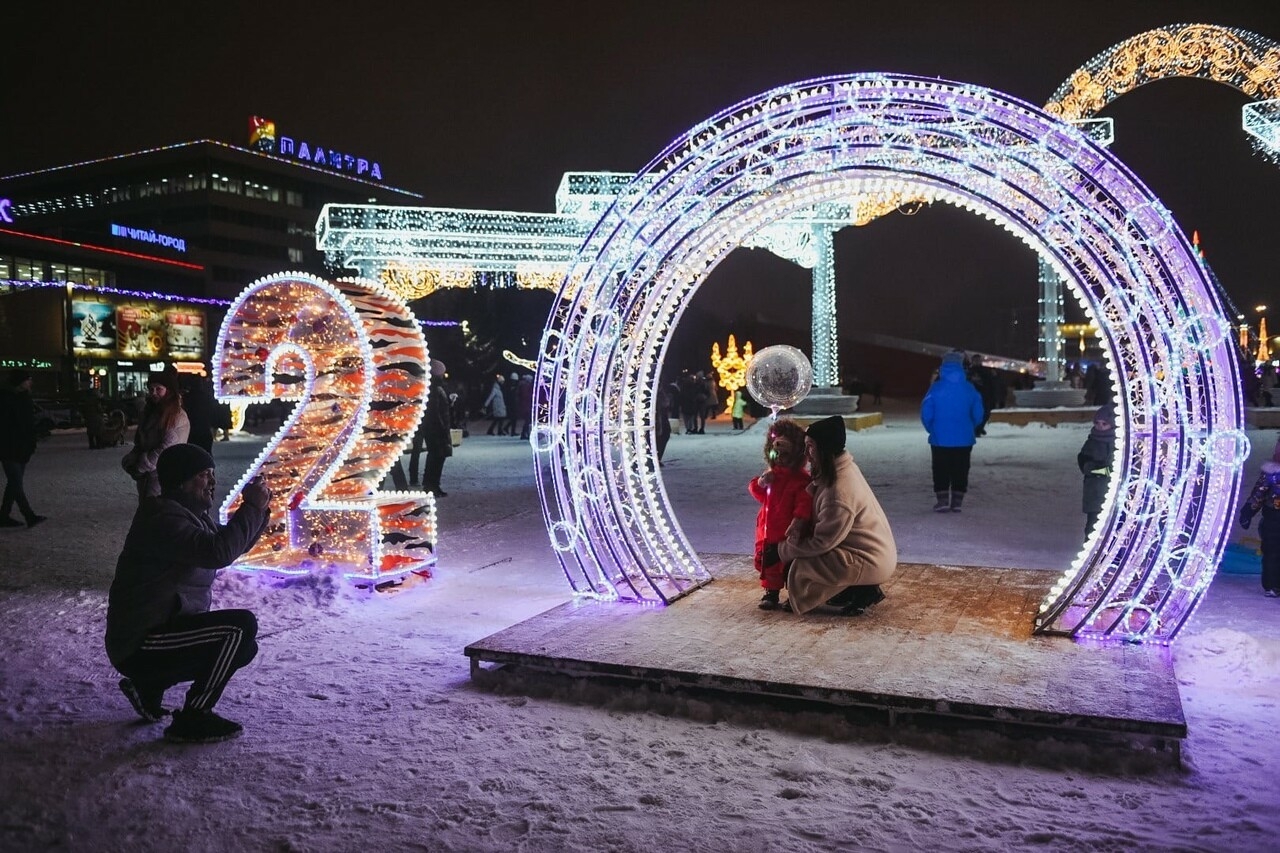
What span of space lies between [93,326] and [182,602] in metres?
38.2

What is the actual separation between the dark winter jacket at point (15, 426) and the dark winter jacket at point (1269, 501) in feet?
37.9

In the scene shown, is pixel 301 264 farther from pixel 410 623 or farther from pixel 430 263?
pixel 410 623

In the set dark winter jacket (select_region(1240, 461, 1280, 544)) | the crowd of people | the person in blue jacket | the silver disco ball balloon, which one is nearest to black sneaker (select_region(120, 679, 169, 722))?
the crowd of people

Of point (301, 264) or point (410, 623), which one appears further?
point (301, 264)

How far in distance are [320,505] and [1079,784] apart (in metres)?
5.69

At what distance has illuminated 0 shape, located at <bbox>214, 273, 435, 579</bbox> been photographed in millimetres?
7625

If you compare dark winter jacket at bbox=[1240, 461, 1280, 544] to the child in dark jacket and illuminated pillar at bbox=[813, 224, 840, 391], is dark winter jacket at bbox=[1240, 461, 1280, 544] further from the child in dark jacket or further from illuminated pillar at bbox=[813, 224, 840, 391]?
illuminated pillar at bbox=[813, 224, 840, 391]

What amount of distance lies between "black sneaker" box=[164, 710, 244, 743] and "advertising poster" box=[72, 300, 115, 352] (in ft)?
121

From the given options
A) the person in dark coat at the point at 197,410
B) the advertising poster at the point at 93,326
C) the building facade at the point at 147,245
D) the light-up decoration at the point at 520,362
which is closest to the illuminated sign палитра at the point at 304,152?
the building facade at the point at 147,245

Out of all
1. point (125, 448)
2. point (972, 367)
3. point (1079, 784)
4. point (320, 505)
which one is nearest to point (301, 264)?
point (125, 448)

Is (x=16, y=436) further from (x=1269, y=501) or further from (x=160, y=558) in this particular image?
(x=1269, y=501)

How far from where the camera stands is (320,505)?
7633 millimetres

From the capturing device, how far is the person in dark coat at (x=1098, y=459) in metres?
7.99

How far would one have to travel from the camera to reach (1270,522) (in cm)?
679
